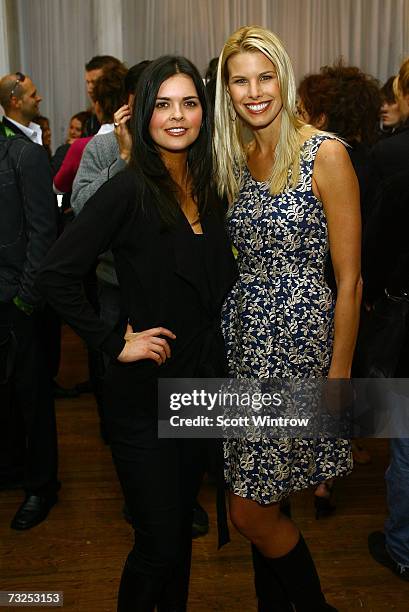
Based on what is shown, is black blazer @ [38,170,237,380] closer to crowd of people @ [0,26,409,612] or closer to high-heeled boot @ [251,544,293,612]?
crowd of people @ [0,26,409,612]

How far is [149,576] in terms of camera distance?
1688 mm

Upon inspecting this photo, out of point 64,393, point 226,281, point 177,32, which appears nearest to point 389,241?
point 226,281

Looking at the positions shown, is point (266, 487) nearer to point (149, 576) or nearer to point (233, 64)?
point (149, 576)

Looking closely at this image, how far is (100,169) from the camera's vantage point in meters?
2.55

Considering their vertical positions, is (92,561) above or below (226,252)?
below

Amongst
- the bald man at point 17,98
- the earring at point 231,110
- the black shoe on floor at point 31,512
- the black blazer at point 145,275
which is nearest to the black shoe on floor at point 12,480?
the black shoe on floor at point 31,512

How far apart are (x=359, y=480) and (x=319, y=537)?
521 millimetres

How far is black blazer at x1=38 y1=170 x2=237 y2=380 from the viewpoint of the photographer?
1.61 meters

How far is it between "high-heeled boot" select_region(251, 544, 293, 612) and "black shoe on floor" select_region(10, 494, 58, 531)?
1.08 m

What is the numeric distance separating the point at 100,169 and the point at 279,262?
3.33 ft

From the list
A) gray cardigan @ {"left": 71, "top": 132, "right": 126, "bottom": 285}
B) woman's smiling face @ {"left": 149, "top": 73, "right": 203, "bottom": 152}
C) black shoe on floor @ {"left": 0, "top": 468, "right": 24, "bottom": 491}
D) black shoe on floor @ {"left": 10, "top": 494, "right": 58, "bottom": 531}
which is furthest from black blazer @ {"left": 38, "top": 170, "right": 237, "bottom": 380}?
black shoe on floor @ {"left": 0, "top": 468, "right": 24, "bottom": 491}

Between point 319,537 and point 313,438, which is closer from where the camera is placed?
point 313,438

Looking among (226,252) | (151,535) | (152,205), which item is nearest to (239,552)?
(151,535)

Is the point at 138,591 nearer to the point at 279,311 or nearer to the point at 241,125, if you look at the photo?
the point at 279,311
